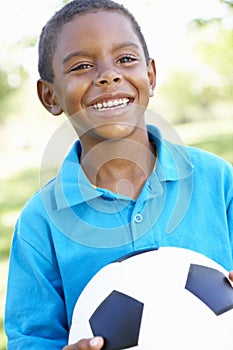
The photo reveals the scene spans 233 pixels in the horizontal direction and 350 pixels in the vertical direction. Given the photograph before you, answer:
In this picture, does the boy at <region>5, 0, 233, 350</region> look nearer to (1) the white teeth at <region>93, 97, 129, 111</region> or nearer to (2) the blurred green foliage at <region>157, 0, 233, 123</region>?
(1) the white teeth at <region>93, 97, 129, 111</region>

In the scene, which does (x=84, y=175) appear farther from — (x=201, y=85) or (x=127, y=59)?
(x=201, y=85)

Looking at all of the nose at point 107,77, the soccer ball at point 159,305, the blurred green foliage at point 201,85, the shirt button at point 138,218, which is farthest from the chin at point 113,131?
the blurred green foliage at point 201,85

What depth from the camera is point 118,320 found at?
182 centimetres

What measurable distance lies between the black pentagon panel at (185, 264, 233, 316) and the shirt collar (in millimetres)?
364

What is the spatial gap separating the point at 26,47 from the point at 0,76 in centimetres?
139

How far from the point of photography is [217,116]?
8.30 metres

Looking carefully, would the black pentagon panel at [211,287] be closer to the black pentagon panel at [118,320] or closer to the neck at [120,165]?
the black pentagon panel at [118,320]

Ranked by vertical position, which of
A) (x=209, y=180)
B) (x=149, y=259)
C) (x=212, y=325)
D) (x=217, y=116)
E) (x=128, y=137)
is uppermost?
(x=217, y=116)

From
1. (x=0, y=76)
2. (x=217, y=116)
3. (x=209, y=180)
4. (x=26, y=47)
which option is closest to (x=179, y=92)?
(x=217, y=116)

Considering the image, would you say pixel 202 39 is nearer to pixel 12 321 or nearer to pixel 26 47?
pixel 26 47

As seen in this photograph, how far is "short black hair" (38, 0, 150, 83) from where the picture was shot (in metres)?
2.17

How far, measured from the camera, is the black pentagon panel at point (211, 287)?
1828 mm

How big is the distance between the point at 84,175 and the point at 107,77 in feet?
1.00

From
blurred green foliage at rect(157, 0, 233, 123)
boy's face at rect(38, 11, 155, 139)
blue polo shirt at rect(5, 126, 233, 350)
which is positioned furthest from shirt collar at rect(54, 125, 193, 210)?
blurred green foliage at rect(157, 0, 233, 123)
